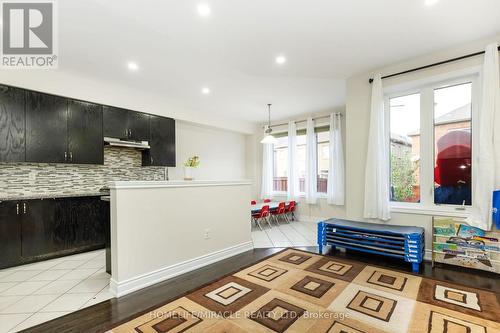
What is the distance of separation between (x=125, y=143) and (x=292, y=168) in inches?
166

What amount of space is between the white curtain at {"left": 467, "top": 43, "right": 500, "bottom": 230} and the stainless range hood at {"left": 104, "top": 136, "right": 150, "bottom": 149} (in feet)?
17.5

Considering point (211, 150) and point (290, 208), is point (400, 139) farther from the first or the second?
point (211, 150)

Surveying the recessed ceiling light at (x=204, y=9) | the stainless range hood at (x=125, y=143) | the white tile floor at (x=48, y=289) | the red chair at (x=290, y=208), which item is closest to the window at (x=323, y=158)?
the red chair at (x=290, y=208)

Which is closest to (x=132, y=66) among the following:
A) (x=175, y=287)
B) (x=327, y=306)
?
(x=175, y=287)

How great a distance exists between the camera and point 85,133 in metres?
3.97

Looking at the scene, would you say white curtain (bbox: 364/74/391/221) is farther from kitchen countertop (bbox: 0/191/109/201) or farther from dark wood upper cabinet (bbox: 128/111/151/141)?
kitchen countertop (bbox: 0/191/109/201)

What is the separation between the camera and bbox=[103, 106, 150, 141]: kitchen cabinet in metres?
4.24

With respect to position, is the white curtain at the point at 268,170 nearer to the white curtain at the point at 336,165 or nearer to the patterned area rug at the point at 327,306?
the white curtain at the point at 336,165

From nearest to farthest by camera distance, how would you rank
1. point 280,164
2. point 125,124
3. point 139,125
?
1. point 125,124
2. point 139,125
3. point 280,164

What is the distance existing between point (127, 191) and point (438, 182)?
4289mm

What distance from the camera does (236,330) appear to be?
187cm

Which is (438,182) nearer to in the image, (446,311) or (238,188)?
(446,311)

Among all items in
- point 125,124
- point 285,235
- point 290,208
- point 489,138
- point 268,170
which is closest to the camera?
point 489,138

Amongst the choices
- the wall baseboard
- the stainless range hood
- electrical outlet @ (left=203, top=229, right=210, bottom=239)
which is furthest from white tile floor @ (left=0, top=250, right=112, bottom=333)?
the stainless range hood
